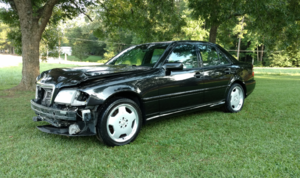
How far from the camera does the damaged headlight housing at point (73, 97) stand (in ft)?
9.91

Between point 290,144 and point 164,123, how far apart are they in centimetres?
204

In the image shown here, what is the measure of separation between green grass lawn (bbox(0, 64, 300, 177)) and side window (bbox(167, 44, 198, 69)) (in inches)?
44.1

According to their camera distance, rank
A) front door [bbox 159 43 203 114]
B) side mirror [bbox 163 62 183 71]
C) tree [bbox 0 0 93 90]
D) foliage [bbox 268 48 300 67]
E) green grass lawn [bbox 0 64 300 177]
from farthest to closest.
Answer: foliage [bbox 268 48 300 67] < tree [bbox 0 0 93 90] < front door [bbox 159 43 203 114] < side mirror [bbox 163 62 183 71] < green grass lawn [bbox 0 64 300 177]

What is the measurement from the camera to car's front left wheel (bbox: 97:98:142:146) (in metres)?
3.10

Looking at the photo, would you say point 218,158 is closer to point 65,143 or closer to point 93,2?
point 65,143

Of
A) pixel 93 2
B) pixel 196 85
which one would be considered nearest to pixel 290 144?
pixel 196 85

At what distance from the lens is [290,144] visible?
3283mm

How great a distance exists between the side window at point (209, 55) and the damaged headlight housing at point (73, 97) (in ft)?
8.29

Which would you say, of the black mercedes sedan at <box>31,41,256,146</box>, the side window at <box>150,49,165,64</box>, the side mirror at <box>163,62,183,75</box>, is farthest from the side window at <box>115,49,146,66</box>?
the side mirror at <box>163,62,183,75</box>

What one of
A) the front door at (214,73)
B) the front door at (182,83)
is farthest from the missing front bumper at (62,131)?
the front door at (214,73)

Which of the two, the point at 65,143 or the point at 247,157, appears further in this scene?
the point at 65,143

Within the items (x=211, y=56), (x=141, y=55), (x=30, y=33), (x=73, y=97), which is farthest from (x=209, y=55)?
(x=30, y=33)

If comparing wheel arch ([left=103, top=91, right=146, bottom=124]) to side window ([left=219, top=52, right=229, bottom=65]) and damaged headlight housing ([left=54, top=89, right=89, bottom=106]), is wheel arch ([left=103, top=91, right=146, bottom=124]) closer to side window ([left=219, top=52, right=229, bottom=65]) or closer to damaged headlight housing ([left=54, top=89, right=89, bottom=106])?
damaged headlight housing ([left=54, top=89, right=89, bottom=106])

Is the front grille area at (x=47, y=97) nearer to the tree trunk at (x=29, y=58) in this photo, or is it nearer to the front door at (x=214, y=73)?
the front door at (x=214, y=73)
